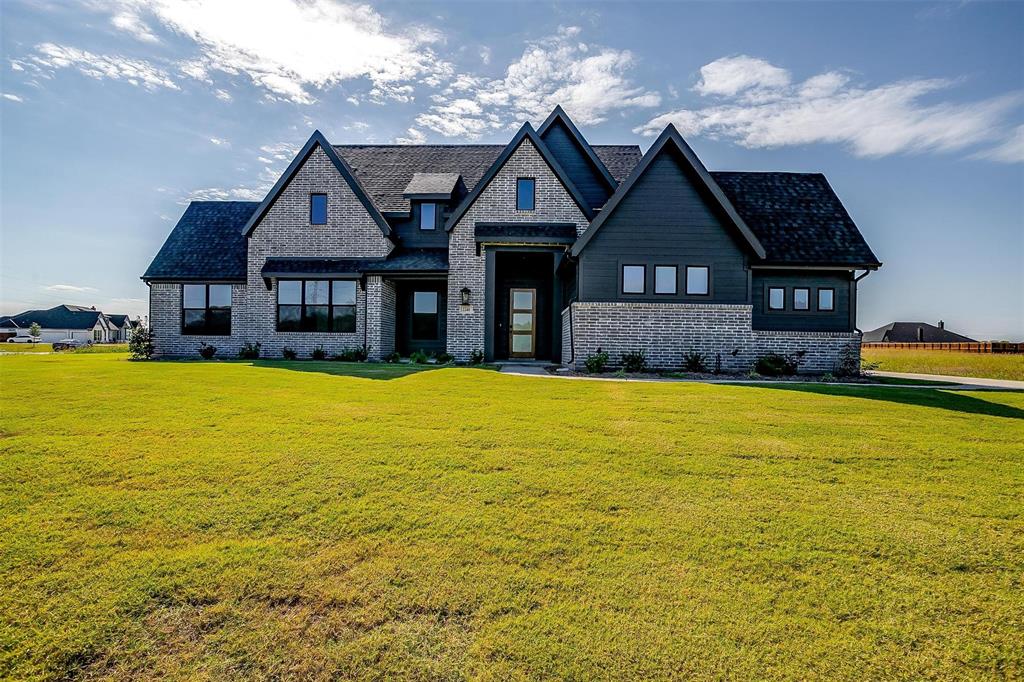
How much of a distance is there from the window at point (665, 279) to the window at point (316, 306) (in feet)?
37.7

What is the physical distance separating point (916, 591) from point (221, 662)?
13.2 feet

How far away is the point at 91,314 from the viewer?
3725 inches

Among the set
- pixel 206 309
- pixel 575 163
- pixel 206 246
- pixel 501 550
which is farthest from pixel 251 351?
pixel 501 550

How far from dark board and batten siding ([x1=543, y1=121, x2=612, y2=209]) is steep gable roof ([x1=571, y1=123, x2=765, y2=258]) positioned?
16.2 ft

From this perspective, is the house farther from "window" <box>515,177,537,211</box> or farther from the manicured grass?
the manicured grass

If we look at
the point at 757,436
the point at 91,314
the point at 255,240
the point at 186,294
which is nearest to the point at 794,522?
the point at 757,436

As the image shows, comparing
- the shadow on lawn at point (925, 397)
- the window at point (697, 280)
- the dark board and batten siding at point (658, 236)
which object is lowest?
the shadow on lawn at point (925, 397)

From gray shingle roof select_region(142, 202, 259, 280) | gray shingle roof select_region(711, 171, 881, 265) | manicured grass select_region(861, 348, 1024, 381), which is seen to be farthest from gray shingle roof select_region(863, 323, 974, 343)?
gray shingle roof select_region(142, 202, 259, 280)

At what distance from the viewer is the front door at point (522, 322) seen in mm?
20750

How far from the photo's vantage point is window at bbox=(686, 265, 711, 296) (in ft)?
53.7

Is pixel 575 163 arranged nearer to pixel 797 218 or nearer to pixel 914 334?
pixel 797 218

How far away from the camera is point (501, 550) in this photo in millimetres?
3578

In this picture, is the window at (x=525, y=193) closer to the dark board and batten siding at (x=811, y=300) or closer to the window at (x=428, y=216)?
the window at (x=428, y=216)

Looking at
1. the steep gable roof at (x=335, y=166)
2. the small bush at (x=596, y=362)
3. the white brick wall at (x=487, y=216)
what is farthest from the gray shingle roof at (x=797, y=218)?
the steep gable roof at (x=335, y=166)
